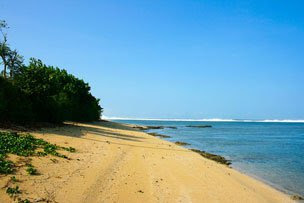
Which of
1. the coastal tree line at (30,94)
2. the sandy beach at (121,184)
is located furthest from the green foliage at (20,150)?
the coastal tree line at (30,94)

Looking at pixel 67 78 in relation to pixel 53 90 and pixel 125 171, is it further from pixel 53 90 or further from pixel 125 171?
pixel 125 171

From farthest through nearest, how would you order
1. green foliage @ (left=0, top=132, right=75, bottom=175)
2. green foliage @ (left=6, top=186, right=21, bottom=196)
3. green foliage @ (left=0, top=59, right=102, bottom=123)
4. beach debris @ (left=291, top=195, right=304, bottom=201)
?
1. green foliage @ (left=0, top=59, right=102, bottom=123)
2. beach debris @ (left=291, top=195, right=304, bottom=201)
3. green foliage @ (left=0, top=132, right=75, bottom=175)
4. green foliage @ (left=6, top=186, right=21, bottom=196)

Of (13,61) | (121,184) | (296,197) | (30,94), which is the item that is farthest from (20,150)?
(13,61)

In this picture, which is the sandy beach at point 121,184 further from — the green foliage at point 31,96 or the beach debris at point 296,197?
the green foliage at point 31,96

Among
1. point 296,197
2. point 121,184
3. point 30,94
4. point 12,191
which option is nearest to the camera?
point 12,191

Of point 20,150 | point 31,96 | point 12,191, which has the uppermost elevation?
point 31,96

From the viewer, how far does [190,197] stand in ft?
32.7

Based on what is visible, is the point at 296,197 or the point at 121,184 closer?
the point at 121,184

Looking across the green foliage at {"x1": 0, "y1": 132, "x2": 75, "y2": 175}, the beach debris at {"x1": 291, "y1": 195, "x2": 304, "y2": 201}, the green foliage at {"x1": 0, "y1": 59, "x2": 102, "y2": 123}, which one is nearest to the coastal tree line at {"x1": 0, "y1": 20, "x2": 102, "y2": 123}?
the green foliage at {"x1": 0, "y1": 59, "x2": 102, "y2": 123}

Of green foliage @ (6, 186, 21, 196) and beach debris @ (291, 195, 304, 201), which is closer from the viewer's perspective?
green foliage @ (6, 186, 21, 196)

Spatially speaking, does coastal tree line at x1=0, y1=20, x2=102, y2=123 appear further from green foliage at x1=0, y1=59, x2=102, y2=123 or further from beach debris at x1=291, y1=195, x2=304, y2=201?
beach debris at x1=291, y1=195, x2=304, y2=201

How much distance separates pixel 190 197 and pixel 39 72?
1018 inches

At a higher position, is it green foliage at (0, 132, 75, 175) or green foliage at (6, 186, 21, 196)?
green foliage at (0, 132, 75, 175)

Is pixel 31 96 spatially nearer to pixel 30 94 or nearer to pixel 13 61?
pixel 30 94
